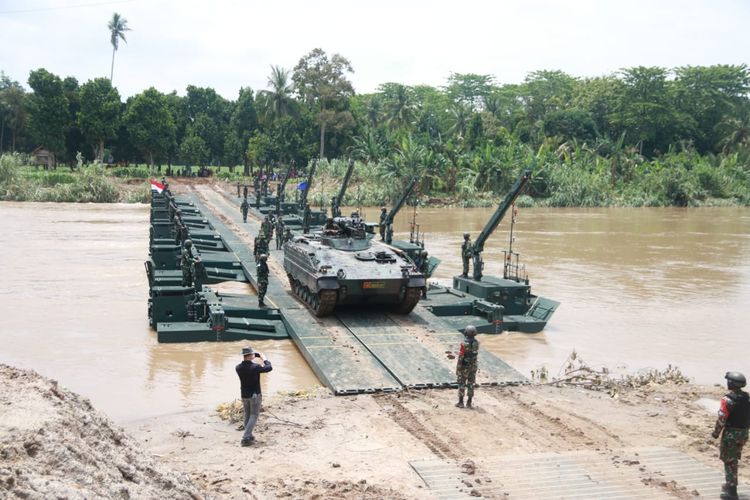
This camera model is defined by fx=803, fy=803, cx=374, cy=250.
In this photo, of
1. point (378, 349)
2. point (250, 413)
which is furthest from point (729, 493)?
point (378, 349)

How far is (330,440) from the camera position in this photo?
392 inches

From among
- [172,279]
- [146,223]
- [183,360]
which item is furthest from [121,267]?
[146,223]

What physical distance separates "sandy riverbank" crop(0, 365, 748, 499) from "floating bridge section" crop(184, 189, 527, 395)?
53 centimetres

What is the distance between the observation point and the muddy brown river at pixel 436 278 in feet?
45.8

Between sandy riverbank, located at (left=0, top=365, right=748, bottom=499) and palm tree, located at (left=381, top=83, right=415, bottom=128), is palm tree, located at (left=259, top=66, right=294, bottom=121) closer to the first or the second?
palm tree, located at (left=381, top=83, right=415, bottom=128)

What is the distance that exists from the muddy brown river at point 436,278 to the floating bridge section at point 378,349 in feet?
1.93

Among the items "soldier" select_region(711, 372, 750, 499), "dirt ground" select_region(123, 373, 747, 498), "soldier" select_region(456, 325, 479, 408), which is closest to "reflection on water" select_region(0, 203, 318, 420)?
"dirt ground" select_region(123, 373, 747, 498)

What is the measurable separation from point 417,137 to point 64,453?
63.6 metres

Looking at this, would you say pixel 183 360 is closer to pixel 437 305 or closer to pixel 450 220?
pixel 437 305

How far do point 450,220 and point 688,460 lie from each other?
38.3 metres

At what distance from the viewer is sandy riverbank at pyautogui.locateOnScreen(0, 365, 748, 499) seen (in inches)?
267

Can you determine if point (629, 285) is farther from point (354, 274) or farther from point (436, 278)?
point (354, 274)

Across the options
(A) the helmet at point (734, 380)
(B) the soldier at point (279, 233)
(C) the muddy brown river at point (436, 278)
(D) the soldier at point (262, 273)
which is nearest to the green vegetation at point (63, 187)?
(C) the muddy brown river at point (436, 278)

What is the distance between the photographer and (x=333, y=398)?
11.7m
